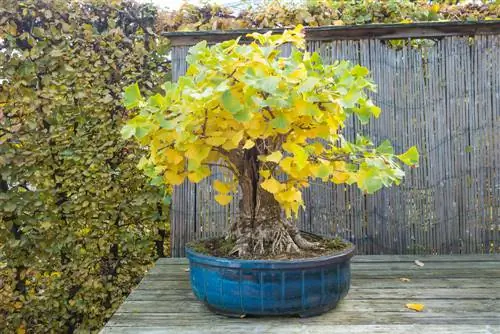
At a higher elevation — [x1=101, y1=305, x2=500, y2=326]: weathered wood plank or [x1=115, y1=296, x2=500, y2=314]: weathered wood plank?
[x1=115, y1=296, x2=500, y2=314]: weathered wood plank

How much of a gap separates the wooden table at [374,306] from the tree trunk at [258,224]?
0.20 metres

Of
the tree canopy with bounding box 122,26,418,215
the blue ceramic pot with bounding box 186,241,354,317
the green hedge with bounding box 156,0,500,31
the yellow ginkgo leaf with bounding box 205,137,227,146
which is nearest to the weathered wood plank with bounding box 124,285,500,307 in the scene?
the blue ceramic pot with bounding box 186,241,354,317

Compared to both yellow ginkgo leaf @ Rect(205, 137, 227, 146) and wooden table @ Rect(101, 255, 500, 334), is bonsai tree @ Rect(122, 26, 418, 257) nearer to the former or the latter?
yellow ginkgo leaf @ Rect(205, 137, 227, 146)

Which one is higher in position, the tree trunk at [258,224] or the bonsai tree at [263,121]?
the bonsai tree at [263,121]

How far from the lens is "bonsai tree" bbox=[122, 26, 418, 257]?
102cm

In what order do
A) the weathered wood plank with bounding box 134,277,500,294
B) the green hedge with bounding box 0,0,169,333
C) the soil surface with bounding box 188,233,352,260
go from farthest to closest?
the green hedge with bounding box 0,0,169,333
the weathered wood plank with bounding box 134,277,500,294
the soil surface with bounding box 188,233,352,260

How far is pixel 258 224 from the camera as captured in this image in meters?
1.31

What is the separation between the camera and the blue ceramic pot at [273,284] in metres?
1.16

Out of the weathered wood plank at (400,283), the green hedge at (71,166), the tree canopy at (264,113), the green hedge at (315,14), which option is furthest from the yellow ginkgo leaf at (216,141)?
the green hedge at (315,14)

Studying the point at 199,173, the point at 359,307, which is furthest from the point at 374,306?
the point at 199,173

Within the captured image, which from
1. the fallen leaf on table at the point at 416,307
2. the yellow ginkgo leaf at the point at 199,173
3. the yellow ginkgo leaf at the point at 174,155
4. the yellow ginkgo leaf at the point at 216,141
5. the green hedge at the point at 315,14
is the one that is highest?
the green hedge at the point at 315,14

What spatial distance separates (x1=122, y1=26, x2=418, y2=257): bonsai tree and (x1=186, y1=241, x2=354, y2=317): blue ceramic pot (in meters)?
0.10

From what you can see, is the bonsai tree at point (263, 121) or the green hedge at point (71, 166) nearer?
the bonsai tree at point (263, 121)

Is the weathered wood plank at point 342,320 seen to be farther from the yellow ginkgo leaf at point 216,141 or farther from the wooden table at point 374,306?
the yellow ginkgo leaf at point 216,141
